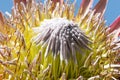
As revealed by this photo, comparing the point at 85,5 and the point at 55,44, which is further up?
the point at 85,5

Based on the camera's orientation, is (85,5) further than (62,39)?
Result: Yes

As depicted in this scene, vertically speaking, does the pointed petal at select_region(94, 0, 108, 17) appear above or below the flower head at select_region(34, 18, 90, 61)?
above

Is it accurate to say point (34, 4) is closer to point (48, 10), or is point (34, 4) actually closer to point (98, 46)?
point (48, 10)

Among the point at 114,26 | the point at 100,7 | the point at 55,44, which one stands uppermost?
the point at 100,7

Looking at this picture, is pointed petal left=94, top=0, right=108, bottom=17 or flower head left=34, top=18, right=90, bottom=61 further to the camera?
pointed petal left=94, top=0, right=108, bottom=17

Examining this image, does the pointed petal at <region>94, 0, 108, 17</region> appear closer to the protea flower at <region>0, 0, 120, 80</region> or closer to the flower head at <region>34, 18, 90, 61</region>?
the protea flower at <region>0, 0, 120, 80</region>

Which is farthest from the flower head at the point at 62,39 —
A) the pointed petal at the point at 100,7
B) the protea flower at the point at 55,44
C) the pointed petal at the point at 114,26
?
the pointed petal at the point at 100,7

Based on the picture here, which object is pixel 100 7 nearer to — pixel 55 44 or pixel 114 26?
pixel 114 26

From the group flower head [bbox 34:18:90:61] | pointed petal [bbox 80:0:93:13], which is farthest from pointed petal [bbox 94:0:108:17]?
flower head [bbox 34:18:90:61]

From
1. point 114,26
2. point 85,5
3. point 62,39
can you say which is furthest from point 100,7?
point 62,39
